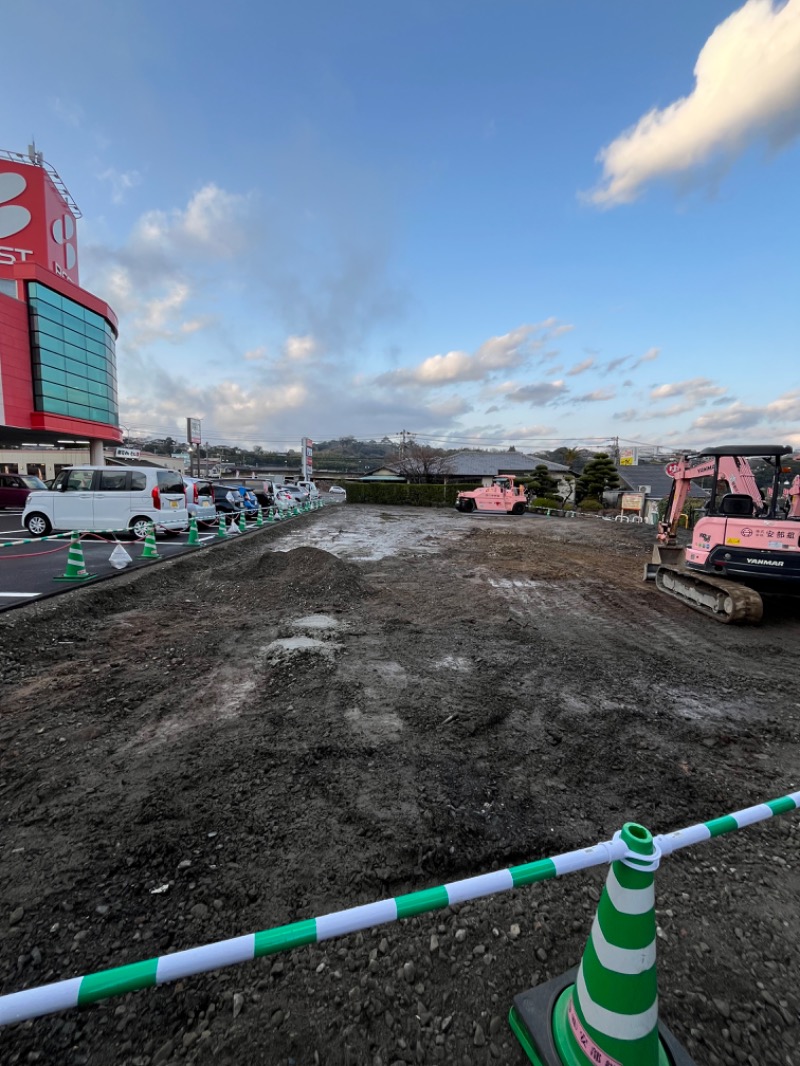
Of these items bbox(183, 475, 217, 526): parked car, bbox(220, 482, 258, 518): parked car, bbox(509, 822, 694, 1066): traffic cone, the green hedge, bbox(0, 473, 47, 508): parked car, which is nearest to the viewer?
bbox(509, 822, 694, 1066): traffic cone

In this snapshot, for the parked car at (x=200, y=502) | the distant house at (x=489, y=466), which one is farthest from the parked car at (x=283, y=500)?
the distant house at (x=489, y=466)

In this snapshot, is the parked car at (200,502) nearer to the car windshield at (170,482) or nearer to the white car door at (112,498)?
the car windshield at (170,482)

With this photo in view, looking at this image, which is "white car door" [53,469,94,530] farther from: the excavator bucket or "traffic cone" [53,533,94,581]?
the excavator bucket

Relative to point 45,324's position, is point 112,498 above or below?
below

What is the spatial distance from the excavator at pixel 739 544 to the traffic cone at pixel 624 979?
6.96m

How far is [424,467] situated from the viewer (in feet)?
194

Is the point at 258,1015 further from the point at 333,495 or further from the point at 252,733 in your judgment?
the point at 333,495

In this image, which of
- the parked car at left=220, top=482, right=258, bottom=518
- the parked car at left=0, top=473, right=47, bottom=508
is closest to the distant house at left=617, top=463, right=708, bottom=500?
the parked car at left=220, top=482, right=258, bottom=518

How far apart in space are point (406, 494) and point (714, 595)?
40.3 metres

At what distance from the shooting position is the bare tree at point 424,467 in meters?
57.9

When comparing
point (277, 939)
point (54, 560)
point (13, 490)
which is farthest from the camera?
point (13, 490)

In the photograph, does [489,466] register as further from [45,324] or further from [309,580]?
[309,580]

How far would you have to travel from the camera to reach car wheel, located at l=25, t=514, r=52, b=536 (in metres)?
12.2

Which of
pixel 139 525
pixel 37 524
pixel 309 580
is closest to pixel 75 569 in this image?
pixel 309 580
